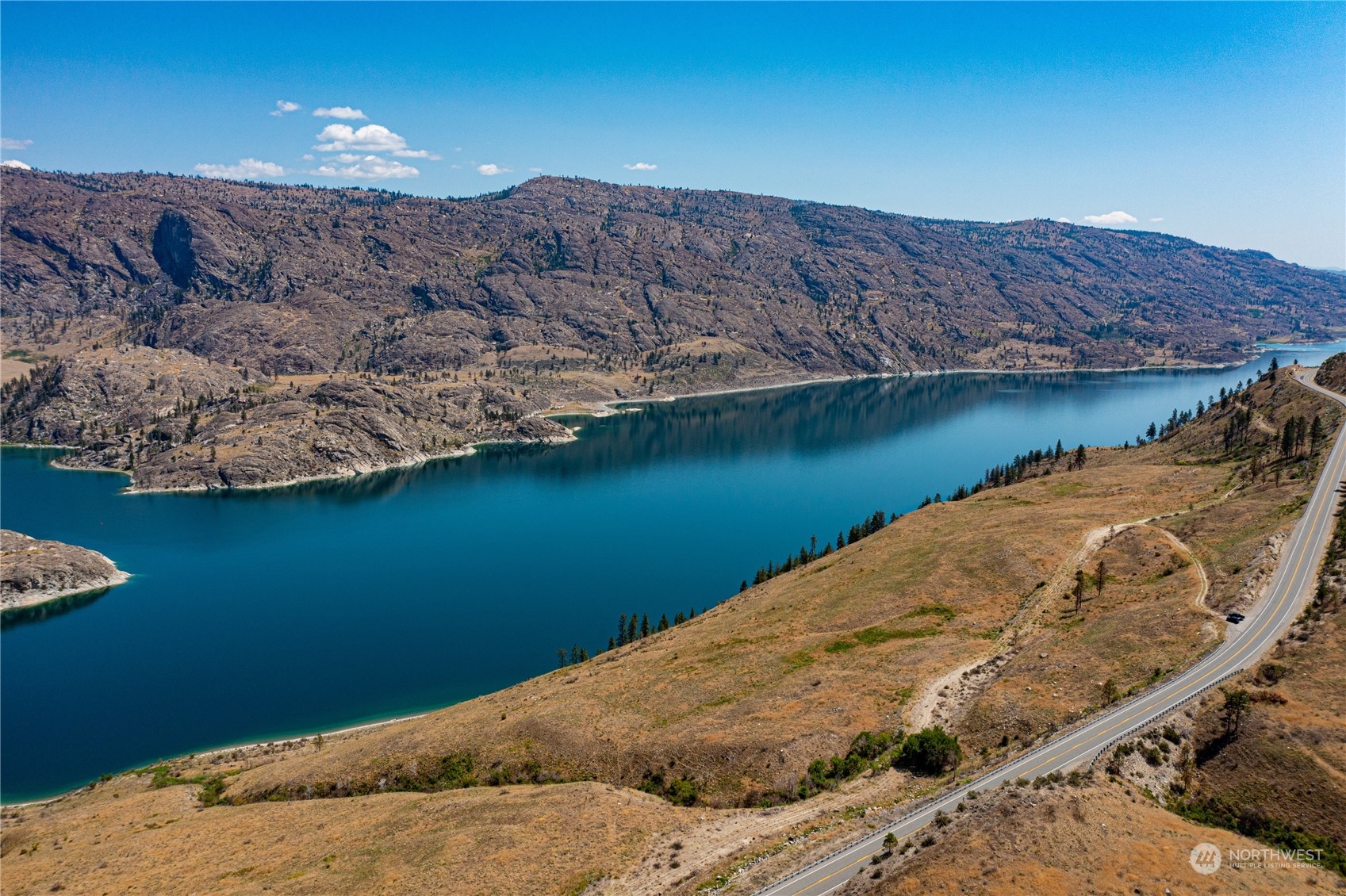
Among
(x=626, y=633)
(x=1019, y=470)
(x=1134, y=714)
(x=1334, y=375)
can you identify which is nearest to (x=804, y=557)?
(x=626, y=633)

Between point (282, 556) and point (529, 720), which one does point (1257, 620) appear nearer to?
point (529, 720)

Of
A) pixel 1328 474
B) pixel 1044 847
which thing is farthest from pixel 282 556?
pixel 1328 474

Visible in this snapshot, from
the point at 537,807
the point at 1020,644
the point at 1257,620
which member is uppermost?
the point at 1257,620

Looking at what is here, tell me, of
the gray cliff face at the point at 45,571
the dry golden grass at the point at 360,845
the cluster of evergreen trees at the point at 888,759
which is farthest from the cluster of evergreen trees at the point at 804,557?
the gray cliff face at the point at 45,571

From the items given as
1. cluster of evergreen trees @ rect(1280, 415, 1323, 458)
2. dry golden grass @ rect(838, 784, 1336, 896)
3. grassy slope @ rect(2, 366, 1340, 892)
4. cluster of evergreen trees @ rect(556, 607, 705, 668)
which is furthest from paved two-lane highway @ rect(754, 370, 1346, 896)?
cluster of evergreen trees @ rect(556, 607, 705, 668)

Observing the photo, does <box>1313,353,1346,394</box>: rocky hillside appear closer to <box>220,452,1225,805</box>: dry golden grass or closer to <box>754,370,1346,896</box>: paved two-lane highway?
<box>220,452,1225,805</box>: dry golden grass

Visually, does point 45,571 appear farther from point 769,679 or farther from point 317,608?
point 769,679
